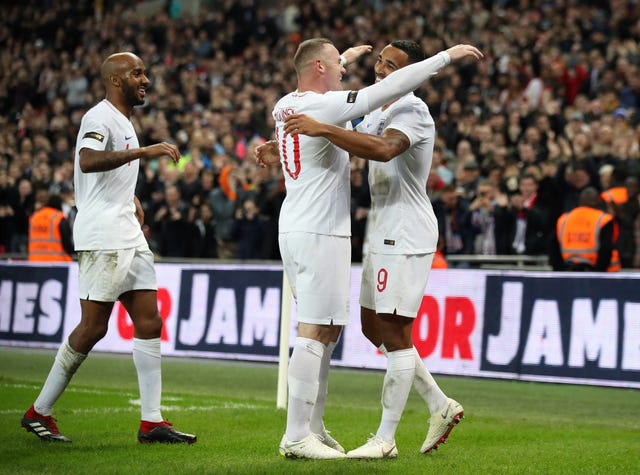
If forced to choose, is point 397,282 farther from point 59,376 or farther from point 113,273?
point 59,376

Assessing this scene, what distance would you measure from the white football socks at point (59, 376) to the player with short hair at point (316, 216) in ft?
5.67

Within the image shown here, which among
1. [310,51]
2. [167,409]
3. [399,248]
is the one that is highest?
[310,51]

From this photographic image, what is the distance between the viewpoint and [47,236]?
16312 millimetres

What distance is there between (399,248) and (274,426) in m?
2.31

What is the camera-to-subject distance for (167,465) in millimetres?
6699

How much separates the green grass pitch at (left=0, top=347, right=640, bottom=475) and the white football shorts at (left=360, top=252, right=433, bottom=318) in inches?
36.3

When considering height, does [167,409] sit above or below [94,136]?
below

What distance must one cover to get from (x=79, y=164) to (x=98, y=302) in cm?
93

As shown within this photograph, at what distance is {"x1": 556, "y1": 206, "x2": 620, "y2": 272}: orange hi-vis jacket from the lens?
42.4 feet

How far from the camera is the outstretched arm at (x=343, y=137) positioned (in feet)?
21.6

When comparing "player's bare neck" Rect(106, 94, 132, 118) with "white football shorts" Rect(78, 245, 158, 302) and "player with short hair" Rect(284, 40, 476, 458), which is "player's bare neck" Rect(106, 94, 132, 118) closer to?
"white football shorts" Rect(78, 245, 158, 302)

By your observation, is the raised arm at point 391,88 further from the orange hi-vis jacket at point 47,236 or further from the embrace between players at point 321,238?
the orange hi-vis jacket at point 47,236

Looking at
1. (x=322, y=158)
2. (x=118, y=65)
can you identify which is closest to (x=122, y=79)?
(x=118, y=65)

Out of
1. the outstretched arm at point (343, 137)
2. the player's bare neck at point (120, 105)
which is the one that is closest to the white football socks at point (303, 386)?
the outstretched arm at point (343, 137)
